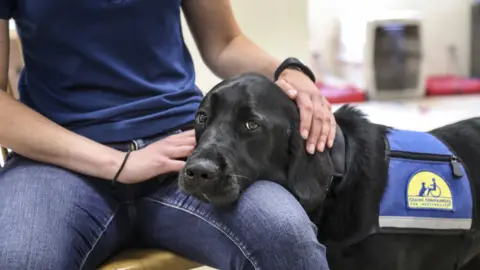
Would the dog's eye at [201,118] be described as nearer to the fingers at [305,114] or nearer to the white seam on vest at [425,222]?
the fingers at [305,114]

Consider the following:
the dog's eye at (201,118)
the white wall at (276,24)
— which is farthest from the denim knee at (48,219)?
the white wall at (276,24)

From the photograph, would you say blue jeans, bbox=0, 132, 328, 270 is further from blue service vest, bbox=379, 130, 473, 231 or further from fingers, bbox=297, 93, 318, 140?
blue service vest, bbox=379, 130, 473, 231

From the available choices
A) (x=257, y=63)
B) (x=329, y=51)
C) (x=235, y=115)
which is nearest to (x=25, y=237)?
(x=235, y=115)

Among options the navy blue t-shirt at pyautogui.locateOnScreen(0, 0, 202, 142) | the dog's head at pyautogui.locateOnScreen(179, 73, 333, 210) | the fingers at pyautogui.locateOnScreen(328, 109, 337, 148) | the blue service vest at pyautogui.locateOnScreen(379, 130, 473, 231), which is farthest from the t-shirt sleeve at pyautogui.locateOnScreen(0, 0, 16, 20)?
the blue service vest at pyautogui.locateOnScreen(379, 130, 473, 231)

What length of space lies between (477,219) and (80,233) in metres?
0.84

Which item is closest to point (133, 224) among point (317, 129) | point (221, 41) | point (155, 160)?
point (155, 160)

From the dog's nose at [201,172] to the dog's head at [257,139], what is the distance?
25mm

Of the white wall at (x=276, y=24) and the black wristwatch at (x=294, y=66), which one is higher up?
the black wristwatch at (x=294, y=66)

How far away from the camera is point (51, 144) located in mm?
984

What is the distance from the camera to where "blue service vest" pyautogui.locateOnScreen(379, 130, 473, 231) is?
1195 millimetres

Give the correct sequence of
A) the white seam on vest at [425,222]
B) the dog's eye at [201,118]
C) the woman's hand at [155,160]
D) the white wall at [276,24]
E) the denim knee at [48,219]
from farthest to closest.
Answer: the white wall at [276,24] < the white seam on vest at [425,222] < the dog's eye at [201,118] < the woman's hand at [155,160] < the denim knee at [48,219]

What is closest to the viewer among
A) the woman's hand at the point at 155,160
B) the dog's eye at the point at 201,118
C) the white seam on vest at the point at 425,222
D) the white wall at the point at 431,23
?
the woman's hand at the point at 155,160

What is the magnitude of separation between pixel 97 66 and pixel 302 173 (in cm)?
41

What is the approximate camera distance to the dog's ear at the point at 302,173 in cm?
107
